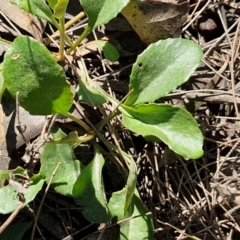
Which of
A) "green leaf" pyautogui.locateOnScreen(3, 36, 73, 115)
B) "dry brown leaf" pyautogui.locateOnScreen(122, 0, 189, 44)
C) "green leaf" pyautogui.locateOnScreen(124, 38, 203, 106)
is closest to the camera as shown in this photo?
"green leaf" pyautogui.locateOnScreen(3, 36, 73, 115)

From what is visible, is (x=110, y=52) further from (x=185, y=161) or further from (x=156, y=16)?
(x=185, y=161)

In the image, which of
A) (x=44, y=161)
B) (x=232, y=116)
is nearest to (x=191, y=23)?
(x=232, y=116)

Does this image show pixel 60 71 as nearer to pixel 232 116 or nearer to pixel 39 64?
pixel 39 64

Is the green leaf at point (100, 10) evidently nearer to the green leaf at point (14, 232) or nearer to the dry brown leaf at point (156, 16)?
the dry brown leaf at point (156, 16)

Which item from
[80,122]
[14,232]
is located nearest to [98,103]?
[80,122]

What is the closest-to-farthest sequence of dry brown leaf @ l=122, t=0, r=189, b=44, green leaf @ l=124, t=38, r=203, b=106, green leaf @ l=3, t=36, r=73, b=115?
green leaf @ l=3, t=36, r=73, b=115 < green leaf @ l=124, t=38, r=203, b=106 < dry brown leaf @ l=122, t=0, r=189, b=44

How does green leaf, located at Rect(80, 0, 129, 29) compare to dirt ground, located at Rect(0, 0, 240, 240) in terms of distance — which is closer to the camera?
green leaf, located at Rect(80, 0, 129, 29)

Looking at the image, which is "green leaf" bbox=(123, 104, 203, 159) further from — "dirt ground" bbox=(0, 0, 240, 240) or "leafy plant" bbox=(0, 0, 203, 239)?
"dirt ground" bbox=(0, 0, 240, 240)

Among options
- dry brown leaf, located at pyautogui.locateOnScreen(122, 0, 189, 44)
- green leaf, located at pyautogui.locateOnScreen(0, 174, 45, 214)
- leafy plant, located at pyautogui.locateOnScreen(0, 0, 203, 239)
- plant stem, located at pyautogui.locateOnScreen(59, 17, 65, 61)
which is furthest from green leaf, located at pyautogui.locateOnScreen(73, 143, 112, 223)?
dry brown leaf, located at pyautogui.locateOnScreen(122, 0, 189, 44)
